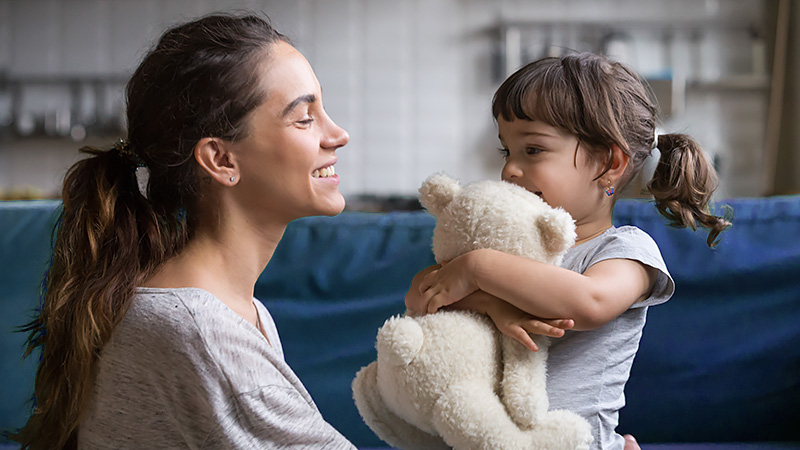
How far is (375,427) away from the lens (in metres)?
0.93

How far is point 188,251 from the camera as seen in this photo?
0.97 m

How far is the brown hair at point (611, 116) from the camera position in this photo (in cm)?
100

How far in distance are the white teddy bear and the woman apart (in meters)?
0.13

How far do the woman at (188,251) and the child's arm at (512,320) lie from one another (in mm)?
264

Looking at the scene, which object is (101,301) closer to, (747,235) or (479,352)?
(479,352)

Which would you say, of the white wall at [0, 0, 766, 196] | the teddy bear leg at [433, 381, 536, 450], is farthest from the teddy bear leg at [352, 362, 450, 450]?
the white wall at [0, 0, 766, 196]

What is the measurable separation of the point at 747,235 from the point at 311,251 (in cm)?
92

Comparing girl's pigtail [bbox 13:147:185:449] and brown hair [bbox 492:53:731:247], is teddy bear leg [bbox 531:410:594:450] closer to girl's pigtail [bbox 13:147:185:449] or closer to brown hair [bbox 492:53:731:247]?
brown hair [bbox 492:53:731:247]

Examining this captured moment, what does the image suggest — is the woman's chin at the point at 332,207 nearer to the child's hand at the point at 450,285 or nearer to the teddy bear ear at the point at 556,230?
the child's hand at the point at 450,285

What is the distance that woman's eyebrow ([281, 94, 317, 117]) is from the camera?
0.98 m

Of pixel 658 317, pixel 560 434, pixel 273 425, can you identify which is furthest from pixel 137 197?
pixel 658 317

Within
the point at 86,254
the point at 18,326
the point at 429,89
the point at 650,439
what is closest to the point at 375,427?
the point at 86,254

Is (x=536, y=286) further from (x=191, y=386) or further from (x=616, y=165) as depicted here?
(x=191, y=386)

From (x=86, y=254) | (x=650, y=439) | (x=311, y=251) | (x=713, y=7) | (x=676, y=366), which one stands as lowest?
(x=650, y=439)
